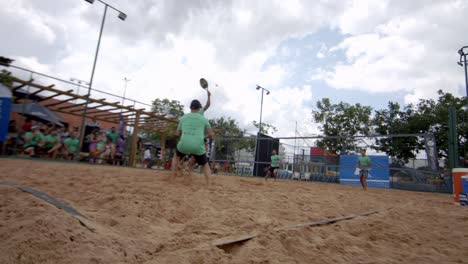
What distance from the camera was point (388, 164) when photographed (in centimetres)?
1279

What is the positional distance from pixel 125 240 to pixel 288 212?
6.58 ft

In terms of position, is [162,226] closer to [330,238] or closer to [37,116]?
[330,238]

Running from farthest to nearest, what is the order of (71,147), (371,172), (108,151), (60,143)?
(371,172), (108,151), (71,147), (60,143)

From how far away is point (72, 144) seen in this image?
10.8 meters

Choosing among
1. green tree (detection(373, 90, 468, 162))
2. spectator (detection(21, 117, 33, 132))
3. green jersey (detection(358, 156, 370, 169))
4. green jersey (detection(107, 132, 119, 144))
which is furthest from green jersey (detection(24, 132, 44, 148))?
green tree (detection(373, 90, 468, 162))

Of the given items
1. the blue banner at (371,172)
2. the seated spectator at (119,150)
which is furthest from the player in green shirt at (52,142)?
the blue banner at (371,172)

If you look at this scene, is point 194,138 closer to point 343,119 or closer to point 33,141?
point 33,141

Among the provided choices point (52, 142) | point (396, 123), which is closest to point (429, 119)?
point (396, 123)

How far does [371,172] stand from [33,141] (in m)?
14.4

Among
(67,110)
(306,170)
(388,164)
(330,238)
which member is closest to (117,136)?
(67,110)

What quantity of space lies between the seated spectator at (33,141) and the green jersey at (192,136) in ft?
25.5

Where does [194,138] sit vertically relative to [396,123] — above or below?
below

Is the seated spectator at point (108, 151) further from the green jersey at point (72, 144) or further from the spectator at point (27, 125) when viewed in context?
the spectator at point (27, 125)

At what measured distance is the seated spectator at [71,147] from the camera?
10609 mm
